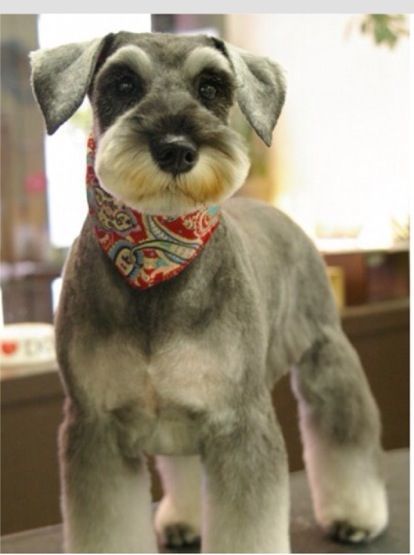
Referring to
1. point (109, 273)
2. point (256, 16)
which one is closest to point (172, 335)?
point (109, 273)

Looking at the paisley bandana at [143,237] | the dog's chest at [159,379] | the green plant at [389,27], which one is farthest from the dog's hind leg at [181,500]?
the green plant at [389,27]

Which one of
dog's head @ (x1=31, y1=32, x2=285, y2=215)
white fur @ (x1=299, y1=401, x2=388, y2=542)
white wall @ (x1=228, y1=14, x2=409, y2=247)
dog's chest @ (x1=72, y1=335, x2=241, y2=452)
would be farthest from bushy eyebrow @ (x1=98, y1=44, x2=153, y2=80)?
white fur @ (x1=299, y1=401, x2=388, y2=542)

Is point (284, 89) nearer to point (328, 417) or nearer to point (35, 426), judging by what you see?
point (328, 417)

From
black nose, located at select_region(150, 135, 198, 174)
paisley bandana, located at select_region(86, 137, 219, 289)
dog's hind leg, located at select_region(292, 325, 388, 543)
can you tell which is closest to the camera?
black nose, located at select_region(150, 135, 198, 174)

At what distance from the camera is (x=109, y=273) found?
90 centimetres

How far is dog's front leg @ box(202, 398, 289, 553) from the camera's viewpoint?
0.92m

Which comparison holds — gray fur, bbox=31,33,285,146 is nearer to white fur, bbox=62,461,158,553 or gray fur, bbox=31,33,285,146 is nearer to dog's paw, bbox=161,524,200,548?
white fur, bbox=62,461,158,553

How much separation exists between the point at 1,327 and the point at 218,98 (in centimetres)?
65

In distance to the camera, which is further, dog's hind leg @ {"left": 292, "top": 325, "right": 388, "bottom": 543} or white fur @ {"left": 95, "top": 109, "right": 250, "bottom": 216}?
dog's hind leg @ {"left": 292, "top": 325, "right": 388, "bottom": 543}

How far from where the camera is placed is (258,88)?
856mm

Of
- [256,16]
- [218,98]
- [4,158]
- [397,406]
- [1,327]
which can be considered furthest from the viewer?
[4,158]

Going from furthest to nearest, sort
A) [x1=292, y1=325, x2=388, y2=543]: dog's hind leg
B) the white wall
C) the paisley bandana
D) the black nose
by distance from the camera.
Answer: the white wall
[x1=292, y1=325, x2=388, y2=543]: dog's hind leg
the paisley bandana
the black nose

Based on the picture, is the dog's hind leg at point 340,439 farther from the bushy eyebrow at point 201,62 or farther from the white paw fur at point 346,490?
the bushy eyebrow at point 201,62

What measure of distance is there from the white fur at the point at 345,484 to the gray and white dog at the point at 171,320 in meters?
0.15
